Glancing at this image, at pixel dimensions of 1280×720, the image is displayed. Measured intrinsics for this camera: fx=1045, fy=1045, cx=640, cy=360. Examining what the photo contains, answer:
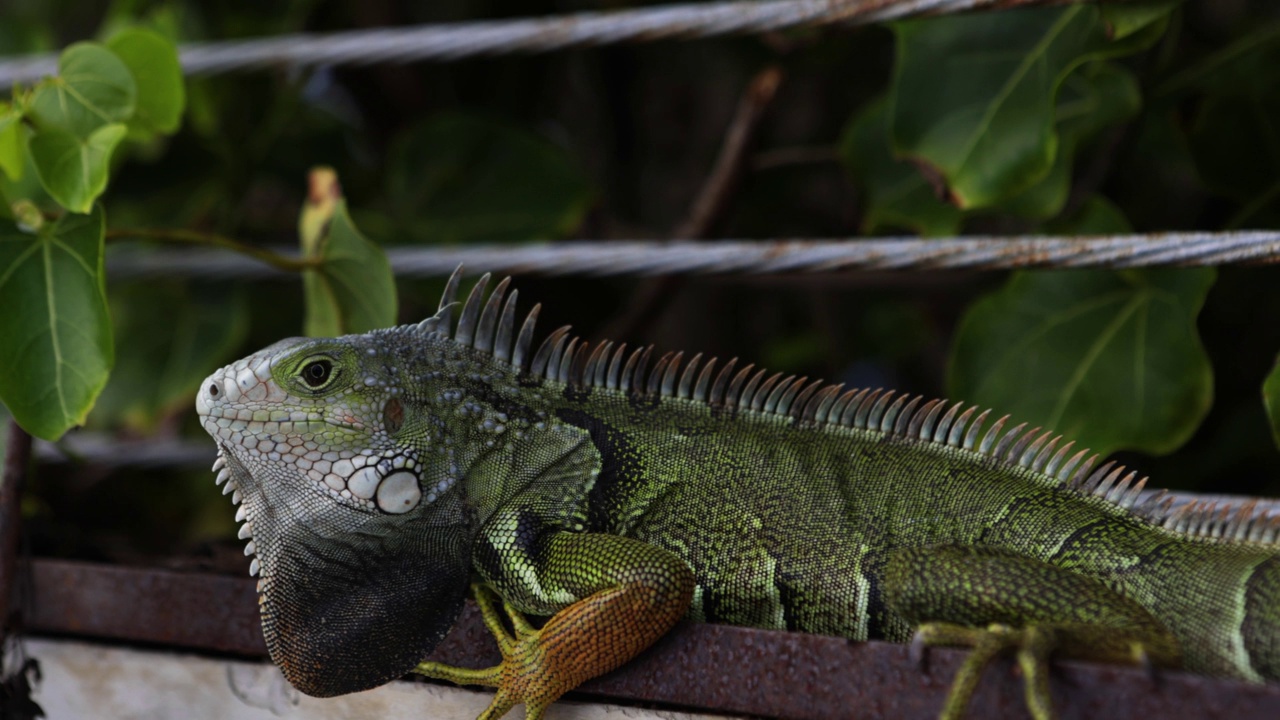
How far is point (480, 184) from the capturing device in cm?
257

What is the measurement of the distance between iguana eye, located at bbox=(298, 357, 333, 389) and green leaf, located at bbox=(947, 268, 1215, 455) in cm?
110

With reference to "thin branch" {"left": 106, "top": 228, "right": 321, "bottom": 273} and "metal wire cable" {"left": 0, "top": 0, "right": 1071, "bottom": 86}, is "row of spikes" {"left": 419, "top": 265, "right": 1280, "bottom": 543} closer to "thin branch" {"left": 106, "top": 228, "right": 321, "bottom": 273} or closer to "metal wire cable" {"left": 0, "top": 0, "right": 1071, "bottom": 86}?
"thin branch" {"left": 106, "top": 228, "right": 321, "bottom": 273}

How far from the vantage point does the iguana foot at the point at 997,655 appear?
0.98 m

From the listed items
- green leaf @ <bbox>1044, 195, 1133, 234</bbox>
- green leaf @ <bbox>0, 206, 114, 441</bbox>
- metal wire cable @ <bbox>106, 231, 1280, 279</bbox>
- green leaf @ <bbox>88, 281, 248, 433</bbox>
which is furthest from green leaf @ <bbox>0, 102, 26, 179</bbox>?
green leaf @ <bbox>1044, 195, 1133, 234</bbox>

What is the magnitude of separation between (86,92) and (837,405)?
1219mm

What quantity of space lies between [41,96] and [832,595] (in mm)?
1348

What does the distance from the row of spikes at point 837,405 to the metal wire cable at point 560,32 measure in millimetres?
597

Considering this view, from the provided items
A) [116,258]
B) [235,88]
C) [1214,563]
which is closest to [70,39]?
[235,88]

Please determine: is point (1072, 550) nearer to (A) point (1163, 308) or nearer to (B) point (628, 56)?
(A) point (1163, 308)

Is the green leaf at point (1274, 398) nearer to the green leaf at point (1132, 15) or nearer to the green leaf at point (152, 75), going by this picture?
the green leaf at point (1132, 15)

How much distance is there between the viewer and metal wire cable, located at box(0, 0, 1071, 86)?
65.3 inches

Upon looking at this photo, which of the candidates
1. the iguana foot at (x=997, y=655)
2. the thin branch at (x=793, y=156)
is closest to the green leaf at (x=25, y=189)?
the iguana foot at (x=997, y=655)

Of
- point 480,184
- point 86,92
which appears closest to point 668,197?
point 480,184

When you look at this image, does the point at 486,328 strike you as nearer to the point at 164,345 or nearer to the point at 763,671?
the point at 763,671
